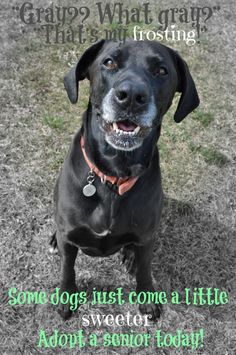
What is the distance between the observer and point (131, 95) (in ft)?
6.88

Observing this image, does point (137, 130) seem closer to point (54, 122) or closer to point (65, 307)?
point (65, 307)

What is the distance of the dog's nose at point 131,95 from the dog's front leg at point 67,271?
973 mm

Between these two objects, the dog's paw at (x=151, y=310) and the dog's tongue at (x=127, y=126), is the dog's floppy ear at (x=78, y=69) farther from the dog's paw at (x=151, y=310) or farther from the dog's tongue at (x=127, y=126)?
the dog's paw at (x=151, y=310)

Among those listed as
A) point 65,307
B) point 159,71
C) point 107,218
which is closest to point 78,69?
point 159,71

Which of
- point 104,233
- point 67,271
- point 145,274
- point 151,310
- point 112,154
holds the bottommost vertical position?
point 151,310

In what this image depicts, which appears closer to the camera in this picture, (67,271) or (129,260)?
(67,271)

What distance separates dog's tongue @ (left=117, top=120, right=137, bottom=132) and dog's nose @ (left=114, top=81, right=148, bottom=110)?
0.53ft

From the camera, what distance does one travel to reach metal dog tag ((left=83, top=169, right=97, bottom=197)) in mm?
2484

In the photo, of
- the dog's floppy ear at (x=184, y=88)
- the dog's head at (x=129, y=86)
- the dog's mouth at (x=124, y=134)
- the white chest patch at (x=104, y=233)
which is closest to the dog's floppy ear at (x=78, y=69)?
the dog's head at (x=129, y=86)

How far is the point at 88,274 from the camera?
10.8 feet

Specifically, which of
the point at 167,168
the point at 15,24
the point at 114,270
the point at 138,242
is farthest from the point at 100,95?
the point at 15,24

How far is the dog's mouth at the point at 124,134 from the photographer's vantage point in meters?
2.26

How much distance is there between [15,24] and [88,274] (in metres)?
2.77

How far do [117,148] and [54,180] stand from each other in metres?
1.54
